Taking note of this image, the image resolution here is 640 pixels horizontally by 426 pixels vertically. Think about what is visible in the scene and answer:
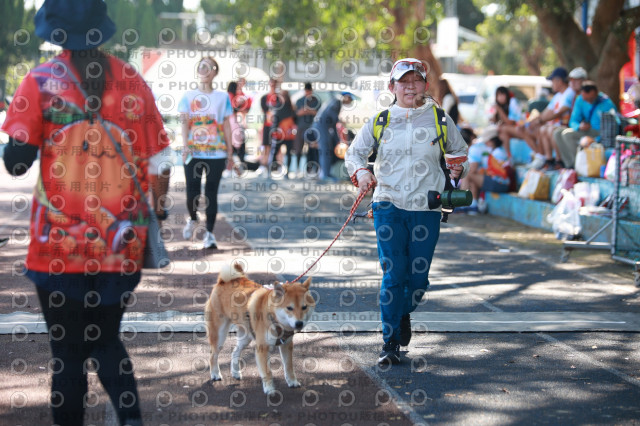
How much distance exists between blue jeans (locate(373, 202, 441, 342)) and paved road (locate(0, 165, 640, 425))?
1.27ft

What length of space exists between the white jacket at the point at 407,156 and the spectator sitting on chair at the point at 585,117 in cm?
854

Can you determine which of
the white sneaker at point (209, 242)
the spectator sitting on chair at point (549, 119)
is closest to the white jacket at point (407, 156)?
the white sneaker at point (209, 242)

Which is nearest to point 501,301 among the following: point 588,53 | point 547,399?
point 547,399

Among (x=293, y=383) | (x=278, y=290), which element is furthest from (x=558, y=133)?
(x=278, y=290)

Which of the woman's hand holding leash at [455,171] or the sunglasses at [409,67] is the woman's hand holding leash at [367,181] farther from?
the sunglasses at [409,67]

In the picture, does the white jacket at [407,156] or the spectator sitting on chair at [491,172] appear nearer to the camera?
the white jacket at [407,156]

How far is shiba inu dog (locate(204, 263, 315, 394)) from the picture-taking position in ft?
17.7

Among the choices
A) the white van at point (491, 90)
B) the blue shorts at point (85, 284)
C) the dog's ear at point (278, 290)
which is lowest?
the dog's ear at point (278, 290)

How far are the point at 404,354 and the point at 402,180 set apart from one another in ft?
4.19

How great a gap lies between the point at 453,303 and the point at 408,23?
15707 mm

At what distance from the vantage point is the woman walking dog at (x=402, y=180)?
638 cm

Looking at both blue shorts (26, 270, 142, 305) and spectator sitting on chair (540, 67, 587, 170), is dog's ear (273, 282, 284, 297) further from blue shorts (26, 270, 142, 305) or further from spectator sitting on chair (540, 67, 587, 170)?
spectator sitting on chair (540, 67, 587, 170)

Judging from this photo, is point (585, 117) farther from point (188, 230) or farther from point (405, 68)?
point (405, 68)

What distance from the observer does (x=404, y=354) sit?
6730 millimetres
